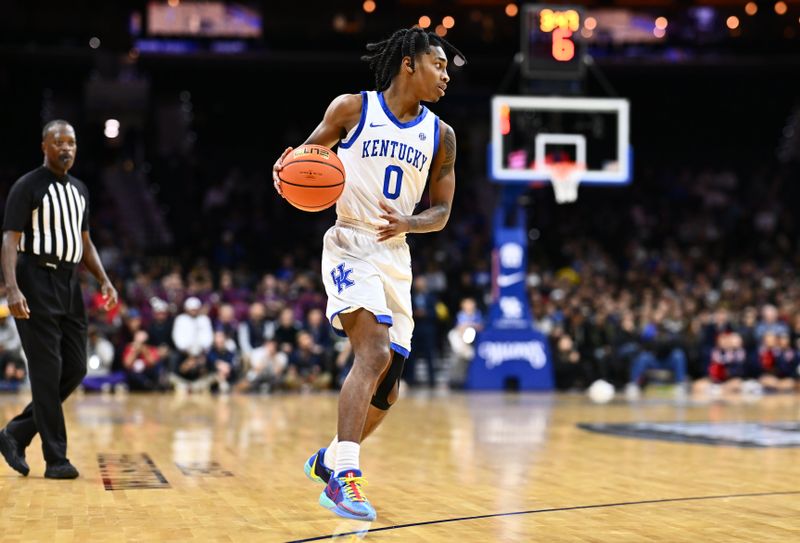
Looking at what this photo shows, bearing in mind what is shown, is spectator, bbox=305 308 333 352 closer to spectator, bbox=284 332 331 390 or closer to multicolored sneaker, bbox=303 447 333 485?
spectator, bbox=284 332 331 390

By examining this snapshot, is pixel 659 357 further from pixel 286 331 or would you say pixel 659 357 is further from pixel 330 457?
pixel 330 457

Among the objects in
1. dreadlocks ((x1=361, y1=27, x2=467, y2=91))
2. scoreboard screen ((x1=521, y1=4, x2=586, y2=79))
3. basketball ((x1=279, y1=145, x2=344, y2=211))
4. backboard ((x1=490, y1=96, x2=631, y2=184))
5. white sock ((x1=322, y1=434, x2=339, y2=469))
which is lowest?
white sock ((x1=322, y1=434, x2=339, y2=469))

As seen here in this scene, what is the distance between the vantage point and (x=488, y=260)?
868 inches

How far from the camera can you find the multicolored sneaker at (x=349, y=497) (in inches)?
192

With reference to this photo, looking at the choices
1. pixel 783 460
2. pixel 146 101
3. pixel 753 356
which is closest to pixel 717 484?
pixel 783 460

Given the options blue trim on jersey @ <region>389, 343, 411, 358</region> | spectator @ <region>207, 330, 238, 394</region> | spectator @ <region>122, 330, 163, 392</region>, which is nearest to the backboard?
spectator @ <region>207, 330, 238, 394</region>

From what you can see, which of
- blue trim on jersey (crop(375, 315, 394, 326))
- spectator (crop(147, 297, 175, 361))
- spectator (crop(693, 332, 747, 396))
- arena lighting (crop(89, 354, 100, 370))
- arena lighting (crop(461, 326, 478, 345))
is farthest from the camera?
spectator (crop(693, 332, 747, 396))

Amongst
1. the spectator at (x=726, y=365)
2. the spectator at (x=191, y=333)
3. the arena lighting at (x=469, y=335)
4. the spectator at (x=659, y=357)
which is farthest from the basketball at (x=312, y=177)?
the spectator at (x=726, y=365)

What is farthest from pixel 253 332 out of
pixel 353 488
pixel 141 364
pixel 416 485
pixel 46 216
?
pixel 353 488

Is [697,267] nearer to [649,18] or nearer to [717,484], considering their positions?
[649,18]

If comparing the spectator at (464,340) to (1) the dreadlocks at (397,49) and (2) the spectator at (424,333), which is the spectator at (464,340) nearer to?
(2) the spectator at (424,333)

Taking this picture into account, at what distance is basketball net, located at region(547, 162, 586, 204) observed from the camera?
16.3 meters

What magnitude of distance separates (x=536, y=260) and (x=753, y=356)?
608 centimetres

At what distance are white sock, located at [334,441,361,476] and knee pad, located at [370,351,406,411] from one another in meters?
0.45
